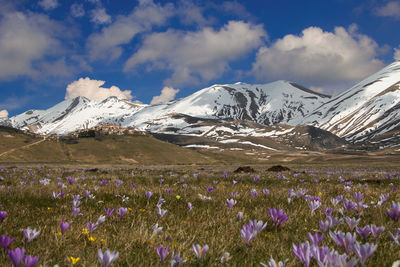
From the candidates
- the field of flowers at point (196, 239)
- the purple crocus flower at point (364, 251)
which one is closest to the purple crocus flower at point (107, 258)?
the field of flowers at point (196, 239)

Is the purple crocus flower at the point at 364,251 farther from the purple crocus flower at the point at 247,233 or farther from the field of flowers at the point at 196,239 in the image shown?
the purple crocus flower at the point at 247,233

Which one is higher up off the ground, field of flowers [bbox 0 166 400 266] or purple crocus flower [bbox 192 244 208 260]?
purple crocus flower [bbox 192 244 208 260]

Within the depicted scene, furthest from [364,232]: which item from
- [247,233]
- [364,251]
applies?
[247,233]

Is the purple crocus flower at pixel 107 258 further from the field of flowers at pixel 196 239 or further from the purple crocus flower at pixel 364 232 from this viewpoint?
the purple crocus flower at pixel 364 232

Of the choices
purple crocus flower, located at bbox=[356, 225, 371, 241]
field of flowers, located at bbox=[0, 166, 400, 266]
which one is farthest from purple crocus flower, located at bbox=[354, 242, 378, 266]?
purple crocus flower, located at bbox=[356, 225, 371, 241]

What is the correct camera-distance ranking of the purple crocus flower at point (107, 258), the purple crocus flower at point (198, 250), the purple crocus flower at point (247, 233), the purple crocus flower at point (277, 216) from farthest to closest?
1. the purple crocus flower at point (277, 216)
2. the purple crocus flower at point (247, 233)
3. the purple crocus flower at point (198, 250)
4. the purple crocus flower at point (107, 258)

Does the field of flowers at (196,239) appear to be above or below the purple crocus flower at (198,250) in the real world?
below

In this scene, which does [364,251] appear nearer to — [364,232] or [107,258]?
[364,232]

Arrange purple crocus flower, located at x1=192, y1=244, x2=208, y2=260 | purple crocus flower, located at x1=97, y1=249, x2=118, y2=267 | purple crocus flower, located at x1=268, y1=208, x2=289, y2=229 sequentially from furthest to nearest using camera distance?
1. purple crocus flower, located at x1=268, y1=208, x2=289, y2=229
2. purple crocus flower, located at x1=192, y1=244, x2=208, y2=260
3. purple crocus flower, located at x1=97, y1=249, x2=118, y2=267

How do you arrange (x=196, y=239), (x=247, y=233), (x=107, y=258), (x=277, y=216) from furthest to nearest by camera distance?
1. (x=277, y=216)
2. (x=196, y=239)
3. (x=247, y=233)
4. (x=107, y=258)

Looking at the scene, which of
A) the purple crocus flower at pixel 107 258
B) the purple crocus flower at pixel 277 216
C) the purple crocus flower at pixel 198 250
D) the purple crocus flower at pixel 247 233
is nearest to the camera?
the purple crocus flower at pixel 107 258

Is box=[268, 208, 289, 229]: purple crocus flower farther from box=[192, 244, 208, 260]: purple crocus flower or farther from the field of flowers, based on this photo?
box=[192, 244, 208, 260]: purple crocus flower

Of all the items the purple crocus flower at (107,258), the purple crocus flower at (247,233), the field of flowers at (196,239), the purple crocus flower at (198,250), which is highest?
the purple crocus flower at (107,258)

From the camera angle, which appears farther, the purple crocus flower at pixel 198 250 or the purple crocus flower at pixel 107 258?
the purple crocus flower at pixel 198 250
